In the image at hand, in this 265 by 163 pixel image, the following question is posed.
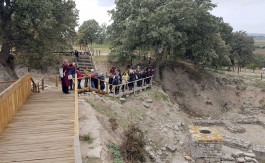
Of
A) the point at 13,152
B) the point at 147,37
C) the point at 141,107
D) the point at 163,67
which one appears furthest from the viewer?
the point at 163,67

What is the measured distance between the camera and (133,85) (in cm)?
2006

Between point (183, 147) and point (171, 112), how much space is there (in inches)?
202

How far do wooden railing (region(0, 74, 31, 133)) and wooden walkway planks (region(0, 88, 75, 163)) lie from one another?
23 cm

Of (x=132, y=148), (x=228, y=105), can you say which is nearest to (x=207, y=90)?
(x=228, y=105)

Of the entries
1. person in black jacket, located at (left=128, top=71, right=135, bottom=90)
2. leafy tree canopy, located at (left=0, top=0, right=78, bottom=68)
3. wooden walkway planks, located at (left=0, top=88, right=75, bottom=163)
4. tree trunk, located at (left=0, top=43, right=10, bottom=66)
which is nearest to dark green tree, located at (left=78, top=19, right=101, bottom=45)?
person in black jacket, located at (left=128, top=71, right=135, bottom=90)

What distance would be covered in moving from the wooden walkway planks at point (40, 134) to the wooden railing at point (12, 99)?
0.23 m

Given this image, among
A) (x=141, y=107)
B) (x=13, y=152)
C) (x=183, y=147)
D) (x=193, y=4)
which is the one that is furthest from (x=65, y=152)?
(x=193, y=4)

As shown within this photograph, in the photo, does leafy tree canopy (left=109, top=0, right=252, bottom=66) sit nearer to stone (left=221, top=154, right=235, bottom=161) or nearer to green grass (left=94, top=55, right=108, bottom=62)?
green grass (left=94, top=55, right=108, bottom=62)

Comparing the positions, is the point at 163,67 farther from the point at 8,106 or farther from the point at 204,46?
the point at 8,106

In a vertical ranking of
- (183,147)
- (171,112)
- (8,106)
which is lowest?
(183,147)

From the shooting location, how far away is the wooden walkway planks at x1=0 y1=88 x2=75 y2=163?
262 inches

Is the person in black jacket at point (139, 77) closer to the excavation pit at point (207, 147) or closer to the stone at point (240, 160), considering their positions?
the excavation pit at point (207, 147)

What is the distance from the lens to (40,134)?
7996 millimetres

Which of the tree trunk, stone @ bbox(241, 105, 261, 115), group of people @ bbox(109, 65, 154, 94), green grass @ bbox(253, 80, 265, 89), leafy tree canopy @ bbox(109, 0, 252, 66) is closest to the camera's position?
the tree trunk
